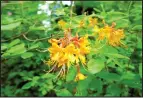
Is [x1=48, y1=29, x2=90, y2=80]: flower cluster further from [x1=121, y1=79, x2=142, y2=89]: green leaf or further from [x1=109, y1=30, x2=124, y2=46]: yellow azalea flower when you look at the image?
[x1=121, y1=79, x2=142, y2=89]: green leaf

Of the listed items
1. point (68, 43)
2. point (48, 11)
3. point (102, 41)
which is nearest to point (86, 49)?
point (68, 43)

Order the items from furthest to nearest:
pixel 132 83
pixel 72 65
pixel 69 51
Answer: pixel 132 83 → pixel 72 65 → pixel 69 51

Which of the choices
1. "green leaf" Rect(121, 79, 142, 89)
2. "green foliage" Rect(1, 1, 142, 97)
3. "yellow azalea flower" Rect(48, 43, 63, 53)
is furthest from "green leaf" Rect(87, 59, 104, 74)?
"green leaf" Rect(121, 79, 142, 89)

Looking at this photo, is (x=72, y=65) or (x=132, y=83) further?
(x=132, y=83)

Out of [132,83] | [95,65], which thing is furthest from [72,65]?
[132,83]

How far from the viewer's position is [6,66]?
2799 millimetres

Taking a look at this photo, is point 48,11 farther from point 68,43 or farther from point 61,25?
point 68,43

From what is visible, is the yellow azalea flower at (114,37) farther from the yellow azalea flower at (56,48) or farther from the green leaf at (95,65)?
the yellow azalea flower at (56,48)

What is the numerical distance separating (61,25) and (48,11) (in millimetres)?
628

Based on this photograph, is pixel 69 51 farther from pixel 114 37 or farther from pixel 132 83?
pixel 132 83

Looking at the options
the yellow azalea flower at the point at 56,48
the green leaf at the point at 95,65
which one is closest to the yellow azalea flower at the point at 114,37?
the green leaf at the point at 95,65

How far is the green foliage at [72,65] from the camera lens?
1421 millimetres

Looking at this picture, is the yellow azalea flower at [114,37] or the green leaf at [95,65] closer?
the green leaf at [95,65]

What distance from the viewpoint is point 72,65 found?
1.29 m
